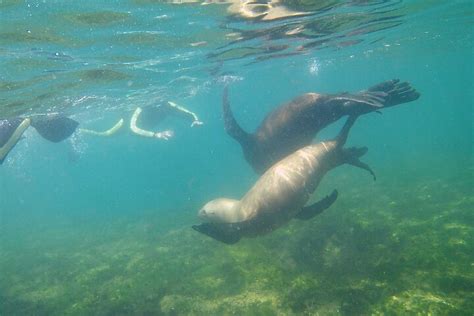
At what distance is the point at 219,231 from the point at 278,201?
1498mm

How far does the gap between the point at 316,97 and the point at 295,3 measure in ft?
15.0

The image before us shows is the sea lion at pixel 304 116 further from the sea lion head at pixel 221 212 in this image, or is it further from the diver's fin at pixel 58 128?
the diver's fin at pixel 58 128

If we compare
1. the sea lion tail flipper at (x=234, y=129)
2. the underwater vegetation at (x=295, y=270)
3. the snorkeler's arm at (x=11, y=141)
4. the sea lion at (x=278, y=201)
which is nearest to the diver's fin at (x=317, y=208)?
the sea lion at (x=278, y=201)

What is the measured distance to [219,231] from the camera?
7535 millimetres

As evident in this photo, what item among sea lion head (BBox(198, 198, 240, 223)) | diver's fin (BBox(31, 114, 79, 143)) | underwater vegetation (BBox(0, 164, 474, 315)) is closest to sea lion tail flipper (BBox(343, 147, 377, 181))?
underwater vegetation (BBox(0, 164, 474, 315))

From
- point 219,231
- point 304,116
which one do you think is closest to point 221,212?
point 219,231

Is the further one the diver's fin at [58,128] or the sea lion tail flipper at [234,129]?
the diver's fin at [58,128]

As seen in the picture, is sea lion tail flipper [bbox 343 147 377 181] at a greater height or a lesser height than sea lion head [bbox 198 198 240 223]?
greater

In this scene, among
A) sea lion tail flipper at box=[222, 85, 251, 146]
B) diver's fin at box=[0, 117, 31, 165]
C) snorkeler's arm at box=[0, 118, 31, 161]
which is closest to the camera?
snorkeler's arm at box=[0, 118, 31, 161]

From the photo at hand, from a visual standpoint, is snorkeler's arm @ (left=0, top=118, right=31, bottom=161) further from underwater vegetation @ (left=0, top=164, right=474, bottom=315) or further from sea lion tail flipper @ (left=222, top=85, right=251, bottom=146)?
sea lion tail flipper @ (left=222, top=85, right=251, bottom=146)

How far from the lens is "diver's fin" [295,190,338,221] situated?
28.1ft

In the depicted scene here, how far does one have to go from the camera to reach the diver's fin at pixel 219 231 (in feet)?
24.2

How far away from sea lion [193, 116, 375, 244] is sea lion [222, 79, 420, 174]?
609 mm

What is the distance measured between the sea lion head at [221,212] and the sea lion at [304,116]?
2.44m
